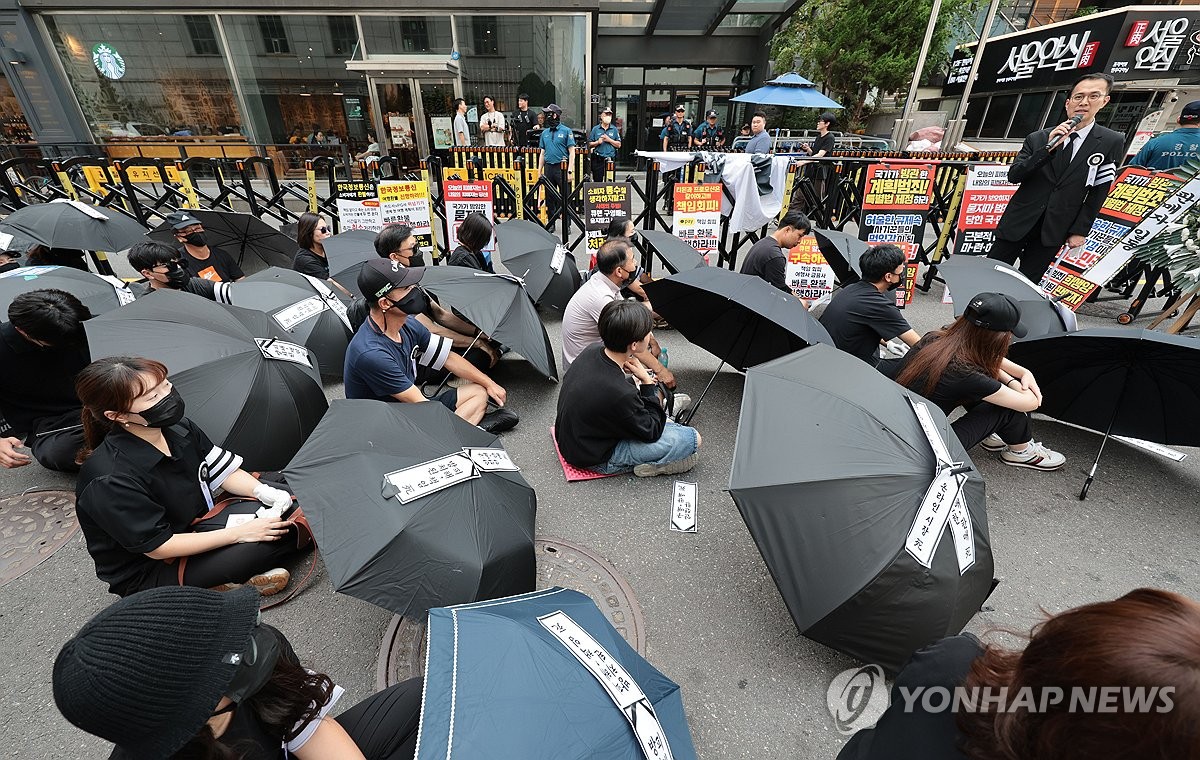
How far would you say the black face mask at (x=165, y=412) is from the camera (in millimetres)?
2178

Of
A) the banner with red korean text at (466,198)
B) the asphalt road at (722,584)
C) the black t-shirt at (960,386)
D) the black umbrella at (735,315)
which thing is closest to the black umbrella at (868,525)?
the asphalt road at (722,584)

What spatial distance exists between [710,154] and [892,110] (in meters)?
18.9

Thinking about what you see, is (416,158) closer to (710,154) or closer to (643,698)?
(710,154)

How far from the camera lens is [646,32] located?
54.9 ft

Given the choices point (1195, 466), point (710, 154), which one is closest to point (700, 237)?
point (710, 154)

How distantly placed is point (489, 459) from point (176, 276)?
3.64 meters

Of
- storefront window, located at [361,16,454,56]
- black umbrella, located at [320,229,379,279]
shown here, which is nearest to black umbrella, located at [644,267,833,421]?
black umbrella, located at [320,229,379,279]

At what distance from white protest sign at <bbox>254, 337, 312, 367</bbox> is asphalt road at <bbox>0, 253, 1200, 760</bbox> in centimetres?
139

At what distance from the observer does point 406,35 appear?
1372cm

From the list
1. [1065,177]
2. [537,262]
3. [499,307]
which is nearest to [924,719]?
[499,307]

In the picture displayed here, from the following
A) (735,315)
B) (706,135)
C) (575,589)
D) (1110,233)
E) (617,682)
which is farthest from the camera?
(706,135)

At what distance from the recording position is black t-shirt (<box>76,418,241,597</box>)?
205 cm

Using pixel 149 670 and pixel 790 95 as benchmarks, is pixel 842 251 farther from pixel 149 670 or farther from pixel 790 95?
pixel 790 95

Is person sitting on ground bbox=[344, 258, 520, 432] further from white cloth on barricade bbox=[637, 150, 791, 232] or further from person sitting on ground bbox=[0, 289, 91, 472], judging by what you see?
white cloth on barricade bbox=[637, 150, 791, 232]
